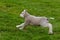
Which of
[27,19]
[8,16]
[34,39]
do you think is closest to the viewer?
[34,39]

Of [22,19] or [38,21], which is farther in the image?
[22,19]

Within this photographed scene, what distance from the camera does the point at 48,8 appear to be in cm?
1161

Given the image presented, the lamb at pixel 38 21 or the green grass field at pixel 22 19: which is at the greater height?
the lamb at pixel 38 21

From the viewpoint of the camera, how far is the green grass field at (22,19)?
714 centimetres

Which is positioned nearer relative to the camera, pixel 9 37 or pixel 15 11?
pixel 9 37

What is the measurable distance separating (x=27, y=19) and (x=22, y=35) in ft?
1.80

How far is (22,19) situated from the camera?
9.12m

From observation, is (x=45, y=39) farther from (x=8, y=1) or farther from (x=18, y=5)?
(x=8, y=1)

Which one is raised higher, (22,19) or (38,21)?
(38,21)

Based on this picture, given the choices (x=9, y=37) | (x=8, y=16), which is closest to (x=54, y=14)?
(x=8, y=16)

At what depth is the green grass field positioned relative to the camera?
7.14 meters

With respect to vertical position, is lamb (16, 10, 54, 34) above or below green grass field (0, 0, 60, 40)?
above

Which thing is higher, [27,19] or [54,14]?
[27,19]

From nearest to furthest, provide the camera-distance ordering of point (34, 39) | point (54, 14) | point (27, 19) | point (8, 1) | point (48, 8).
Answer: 1. point (34, 39)
2. point (27, 19)
3. point (54, 14)
4. point (48, 8)
5. point (8, 1)
